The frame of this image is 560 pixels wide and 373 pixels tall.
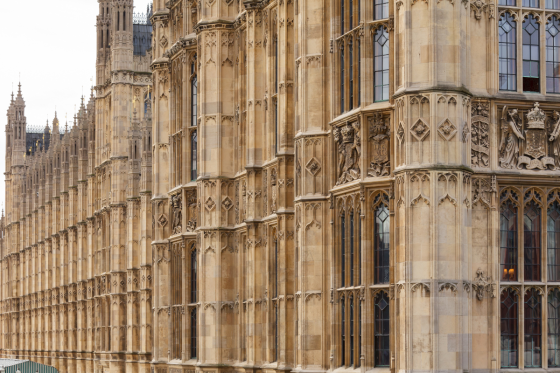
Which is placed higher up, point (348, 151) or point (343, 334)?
point (348, 151)

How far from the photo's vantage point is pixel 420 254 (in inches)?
1007

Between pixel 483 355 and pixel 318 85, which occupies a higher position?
pixel 318 85

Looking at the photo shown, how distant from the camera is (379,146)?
92.2 feet

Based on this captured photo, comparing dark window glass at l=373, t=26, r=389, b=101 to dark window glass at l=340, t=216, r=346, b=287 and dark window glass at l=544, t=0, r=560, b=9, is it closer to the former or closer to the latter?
dark window glass at l=340, t=216, r=346, b=287

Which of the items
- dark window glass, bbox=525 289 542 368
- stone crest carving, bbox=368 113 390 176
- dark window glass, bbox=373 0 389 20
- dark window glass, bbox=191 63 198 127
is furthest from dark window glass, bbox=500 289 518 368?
dark window glass, bbox=191 63 198 127

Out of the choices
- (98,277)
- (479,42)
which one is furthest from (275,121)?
(98,277)

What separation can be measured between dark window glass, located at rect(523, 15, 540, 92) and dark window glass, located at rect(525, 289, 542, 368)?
4.79 m

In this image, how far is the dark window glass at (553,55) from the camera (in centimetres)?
2780

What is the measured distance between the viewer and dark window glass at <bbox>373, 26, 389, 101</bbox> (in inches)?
1117

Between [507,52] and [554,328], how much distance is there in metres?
6.39

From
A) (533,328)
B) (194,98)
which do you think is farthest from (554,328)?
(194,98)

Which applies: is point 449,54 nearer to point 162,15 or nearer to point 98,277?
point 162,15

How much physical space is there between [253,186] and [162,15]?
11.8m

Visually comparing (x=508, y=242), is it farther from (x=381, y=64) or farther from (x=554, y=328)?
(x=381, y=64)
